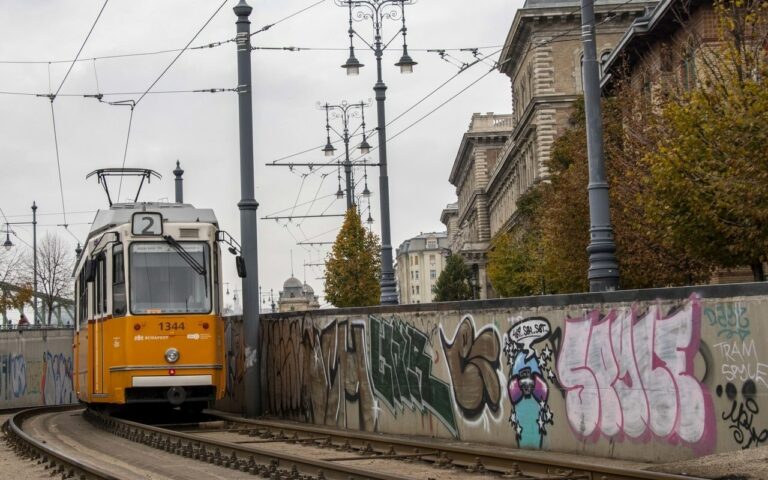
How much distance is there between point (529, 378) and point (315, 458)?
112 inches

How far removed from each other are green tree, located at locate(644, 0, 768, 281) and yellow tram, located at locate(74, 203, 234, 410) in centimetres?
914

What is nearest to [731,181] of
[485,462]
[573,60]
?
[485,462]

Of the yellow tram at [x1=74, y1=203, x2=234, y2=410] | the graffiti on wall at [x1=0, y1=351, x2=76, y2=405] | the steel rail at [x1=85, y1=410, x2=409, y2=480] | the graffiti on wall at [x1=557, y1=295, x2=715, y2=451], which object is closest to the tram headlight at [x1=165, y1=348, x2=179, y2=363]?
the yellow tram at [x1=74, y1=203, x2=234, y2=410]

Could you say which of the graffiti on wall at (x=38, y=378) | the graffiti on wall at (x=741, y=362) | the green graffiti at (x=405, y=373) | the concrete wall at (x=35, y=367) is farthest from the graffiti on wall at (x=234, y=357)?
the graffiti on wall at (x=741, y=362)

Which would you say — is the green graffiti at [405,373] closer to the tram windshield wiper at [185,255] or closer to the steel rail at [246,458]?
the tram windshield wiper at [185,255]

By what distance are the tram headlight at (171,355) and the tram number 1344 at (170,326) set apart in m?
0.35

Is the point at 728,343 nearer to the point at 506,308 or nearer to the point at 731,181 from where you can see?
the point at 506,308

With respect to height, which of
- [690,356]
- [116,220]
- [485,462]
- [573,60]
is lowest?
[485,462]

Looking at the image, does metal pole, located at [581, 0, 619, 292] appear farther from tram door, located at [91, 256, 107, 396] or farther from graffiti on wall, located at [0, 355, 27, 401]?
graffiti on wall, located at [0, 355, 27, 401]

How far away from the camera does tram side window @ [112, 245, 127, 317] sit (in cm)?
2062

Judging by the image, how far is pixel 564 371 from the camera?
49.1ft

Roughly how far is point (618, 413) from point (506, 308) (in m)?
2.68

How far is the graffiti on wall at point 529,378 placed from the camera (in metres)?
15.3

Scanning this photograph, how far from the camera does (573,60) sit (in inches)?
2894
